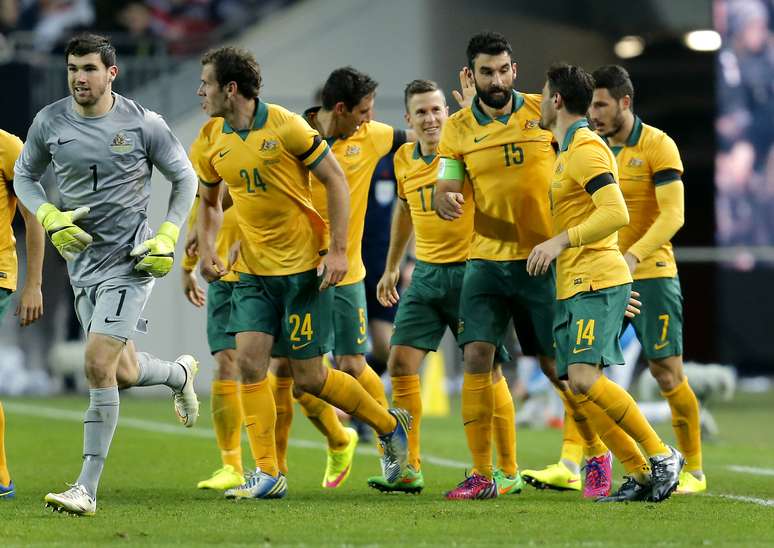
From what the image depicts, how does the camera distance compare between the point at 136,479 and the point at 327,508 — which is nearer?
the point at 327,508

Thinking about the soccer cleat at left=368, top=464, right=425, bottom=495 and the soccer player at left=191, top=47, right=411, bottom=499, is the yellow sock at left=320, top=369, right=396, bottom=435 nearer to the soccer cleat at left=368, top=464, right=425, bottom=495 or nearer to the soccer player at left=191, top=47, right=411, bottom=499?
the soccer player at left=191, top=47, right=411, bottom=499

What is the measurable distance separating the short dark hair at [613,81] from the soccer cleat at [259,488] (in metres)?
2.69

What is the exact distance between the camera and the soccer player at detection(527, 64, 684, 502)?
6.88m

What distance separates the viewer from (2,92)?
19297mm

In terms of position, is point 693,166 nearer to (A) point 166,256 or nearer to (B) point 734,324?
(B) point 734,324

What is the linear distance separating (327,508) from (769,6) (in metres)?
14.4

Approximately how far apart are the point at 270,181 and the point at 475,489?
1829mm

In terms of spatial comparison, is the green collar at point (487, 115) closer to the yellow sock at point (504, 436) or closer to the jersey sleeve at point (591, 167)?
the jersey sleeve at point (591, 167)

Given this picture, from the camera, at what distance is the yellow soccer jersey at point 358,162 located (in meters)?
8.28

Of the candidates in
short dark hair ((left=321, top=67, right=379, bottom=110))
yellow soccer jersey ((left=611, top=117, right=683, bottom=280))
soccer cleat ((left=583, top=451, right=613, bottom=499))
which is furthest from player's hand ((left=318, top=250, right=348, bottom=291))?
yellow soccer jersey ((left=611, top=117, right=683, bottom=280))

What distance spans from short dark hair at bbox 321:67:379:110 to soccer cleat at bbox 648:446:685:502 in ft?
8.56

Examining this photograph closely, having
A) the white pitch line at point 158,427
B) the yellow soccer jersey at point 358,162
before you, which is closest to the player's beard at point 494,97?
the yellow soccer jersey at point 358,162

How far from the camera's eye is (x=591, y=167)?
267 inches

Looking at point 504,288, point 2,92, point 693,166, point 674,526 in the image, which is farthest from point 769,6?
point 674,526
